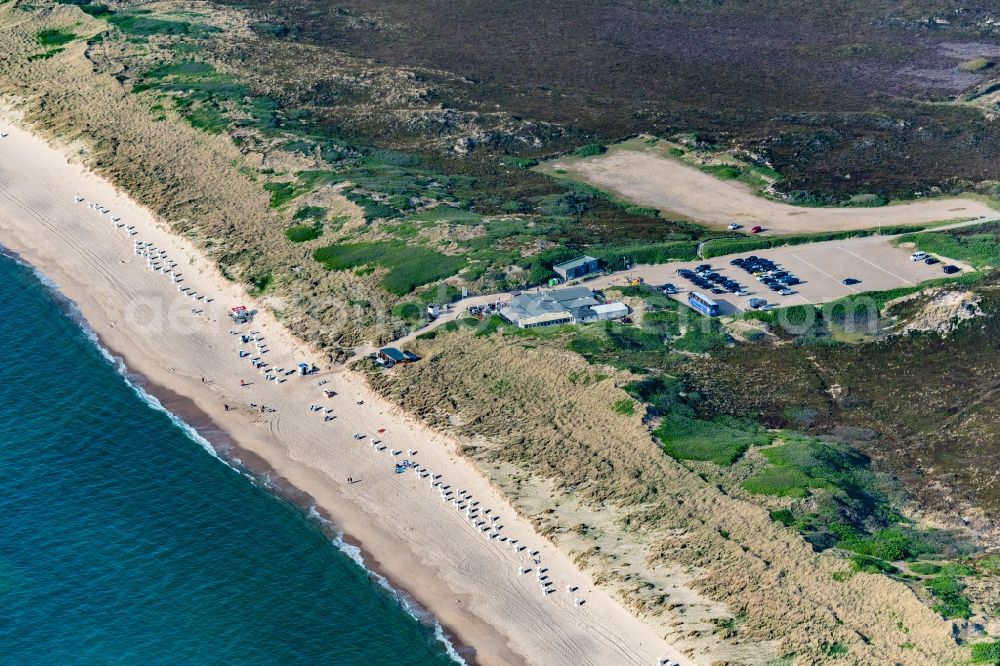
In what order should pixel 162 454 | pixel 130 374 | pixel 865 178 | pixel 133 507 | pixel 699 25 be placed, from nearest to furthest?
pixel 133 507, pixel 162 454, pixel 130 374, pixel 865 178, pixel 699 25

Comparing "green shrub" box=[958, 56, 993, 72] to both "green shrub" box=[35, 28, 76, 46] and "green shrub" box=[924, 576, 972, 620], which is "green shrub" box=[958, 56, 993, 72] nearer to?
"green shrub" box=[924, 576, 972, 620]

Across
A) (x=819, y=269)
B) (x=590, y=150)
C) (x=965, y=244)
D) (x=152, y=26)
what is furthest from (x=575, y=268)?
(x=152, y=26)

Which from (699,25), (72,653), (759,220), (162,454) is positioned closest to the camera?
(72,653)

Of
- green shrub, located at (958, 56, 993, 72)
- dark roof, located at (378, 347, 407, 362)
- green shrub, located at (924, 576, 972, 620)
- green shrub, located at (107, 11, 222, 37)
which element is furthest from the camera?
green shrub, located at (958, 56, 993, 72)

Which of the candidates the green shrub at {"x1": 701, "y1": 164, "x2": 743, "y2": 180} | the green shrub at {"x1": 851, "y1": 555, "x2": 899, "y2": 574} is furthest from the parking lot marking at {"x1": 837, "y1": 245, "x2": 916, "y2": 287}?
the green shrub at {"x1": 851, "y1": 555, "x2": 899, "y2": 574}

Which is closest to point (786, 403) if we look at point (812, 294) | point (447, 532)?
point (812, 294)

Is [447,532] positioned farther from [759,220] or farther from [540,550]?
[759,220]

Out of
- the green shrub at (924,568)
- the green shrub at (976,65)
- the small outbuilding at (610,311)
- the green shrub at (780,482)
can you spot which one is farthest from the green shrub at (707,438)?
the green shrub at (976,65)
